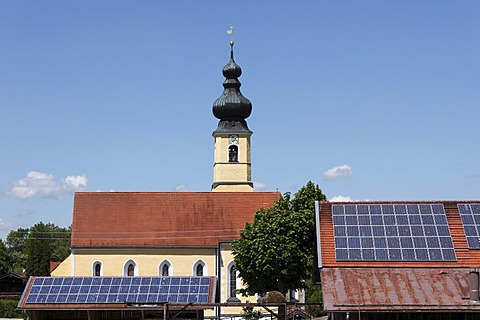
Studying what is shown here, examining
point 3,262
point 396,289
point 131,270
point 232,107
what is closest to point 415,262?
point 396,289

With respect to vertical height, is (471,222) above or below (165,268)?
below

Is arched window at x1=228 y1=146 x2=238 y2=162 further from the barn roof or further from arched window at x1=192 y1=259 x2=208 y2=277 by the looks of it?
the barn roof

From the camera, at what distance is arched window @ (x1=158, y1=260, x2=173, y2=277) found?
216 ft

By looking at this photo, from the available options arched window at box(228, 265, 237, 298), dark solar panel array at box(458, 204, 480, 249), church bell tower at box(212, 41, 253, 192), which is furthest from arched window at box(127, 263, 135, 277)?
dark solar panel array at box(458, 204, 480, 249)

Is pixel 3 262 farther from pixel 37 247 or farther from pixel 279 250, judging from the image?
pixel 279 250

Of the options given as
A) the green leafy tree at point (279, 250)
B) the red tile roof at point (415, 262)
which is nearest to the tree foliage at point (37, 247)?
the green leafy tree at point (279, 250)

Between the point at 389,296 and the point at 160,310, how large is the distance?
1240cm

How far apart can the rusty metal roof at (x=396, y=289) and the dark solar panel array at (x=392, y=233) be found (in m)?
0.83

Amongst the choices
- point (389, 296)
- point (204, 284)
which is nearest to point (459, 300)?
point (389, 296)

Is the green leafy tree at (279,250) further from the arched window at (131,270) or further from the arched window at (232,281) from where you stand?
the arched window at (131,270)

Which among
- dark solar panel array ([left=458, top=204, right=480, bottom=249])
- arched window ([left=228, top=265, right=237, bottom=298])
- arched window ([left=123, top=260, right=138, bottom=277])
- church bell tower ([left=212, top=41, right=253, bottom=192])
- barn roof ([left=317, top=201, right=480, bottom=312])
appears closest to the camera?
barn roof ([left=317, top=201, right=480, bottom=312])

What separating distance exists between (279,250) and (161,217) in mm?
19755

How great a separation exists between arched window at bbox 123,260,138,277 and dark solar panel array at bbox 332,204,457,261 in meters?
32.9

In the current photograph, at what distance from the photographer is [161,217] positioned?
6819 cm
